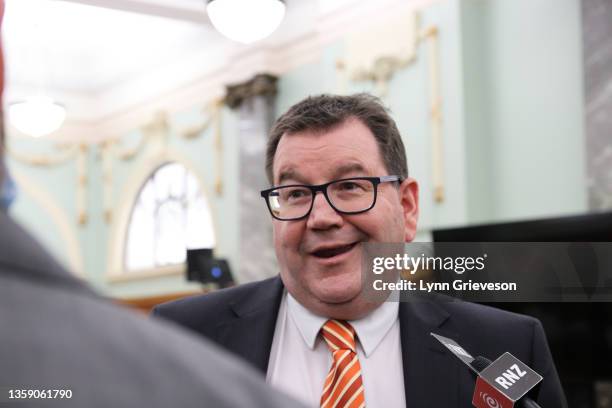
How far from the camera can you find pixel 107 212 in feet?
48.5

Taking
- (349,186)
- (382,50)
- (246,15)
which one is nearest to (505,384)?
(349,186)

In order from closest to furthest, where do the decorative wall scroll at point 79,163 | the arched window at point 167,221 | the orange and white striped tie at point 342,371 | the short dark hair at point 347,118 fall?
the orange and white striped tie at point 342,371, the short dark hair at point 347,118, the arched window at point 167,221, the decorative wall scroll at point 79,163

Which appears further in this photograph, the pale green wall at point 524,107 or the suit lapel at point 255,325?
the pale green wall at point 524,107

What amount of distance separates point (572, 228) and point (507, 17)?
15.4 ft

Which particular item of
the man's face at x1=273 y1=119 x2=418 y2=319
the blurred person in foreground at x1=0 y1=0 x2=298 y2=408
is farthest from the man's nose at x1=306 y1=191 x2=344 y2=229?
the blurred person in foreground at x1=0 y1=0 x2=298 y2=408

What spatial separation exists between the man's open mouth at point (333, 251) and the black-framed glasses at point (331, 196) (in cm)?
9

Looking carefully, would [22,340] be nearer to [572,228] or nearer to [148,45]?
[572,228]

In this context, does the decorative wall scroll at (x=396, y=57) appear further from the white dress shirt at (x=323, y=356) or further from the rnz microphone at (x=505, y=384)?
the rnz microphone at (x=505, y=384)

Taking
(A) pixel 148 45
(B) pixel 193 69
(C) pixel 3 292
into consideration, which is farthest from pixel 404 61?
(C) pixel 3 292

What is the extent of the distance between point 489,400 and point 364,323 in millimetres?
734

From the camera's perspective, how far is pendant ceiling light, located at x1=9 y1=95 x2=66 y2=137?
11492mm

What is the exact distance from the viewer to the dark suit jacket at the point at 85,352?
1.63 feet

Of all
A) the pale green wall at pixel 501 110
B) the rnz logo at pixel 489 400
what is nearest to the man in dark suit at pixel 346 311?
the rnz logo at pixel 489 400

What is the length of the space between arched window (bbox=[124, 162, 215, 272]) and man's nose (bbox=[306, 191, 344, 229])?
10.2 m
